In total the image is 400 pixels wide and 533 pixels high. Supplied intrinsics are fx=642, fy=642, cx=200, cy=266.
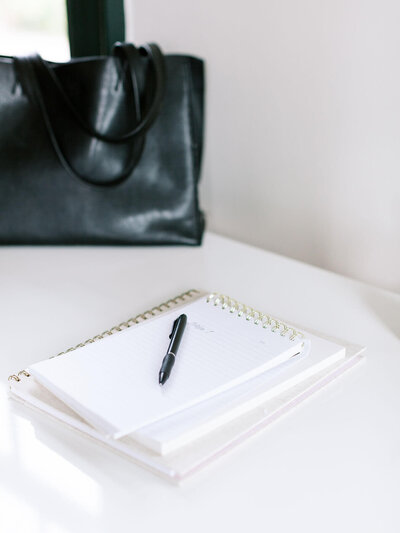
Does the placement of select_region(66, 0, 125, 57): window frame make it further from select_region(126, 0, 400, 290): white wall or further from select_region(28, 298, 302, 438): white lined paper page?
select_region(28, 298, 302, 438): white lined paper page

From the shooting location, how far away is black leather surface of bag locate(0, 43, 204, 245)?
92 cm

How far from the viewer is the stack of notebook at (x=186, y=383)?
0.50 m

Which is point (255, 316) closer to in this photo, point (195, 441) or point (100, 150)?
point (195, 441)

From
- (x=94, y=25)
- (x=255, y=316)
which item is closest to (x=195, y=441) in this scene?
(x=255, y=316)

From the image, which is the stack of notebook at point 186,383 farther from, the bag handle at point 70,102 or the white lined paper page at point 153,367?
the bag handle at point 70,102

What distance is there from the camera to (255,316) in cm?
69

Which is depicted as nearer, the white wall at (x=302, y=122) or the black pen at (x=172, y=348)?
the black pen at (x=172, y=348)

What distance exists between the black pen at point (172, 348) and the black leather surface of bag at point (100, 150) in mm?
337

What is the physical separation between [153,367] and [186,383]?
0.04 meters

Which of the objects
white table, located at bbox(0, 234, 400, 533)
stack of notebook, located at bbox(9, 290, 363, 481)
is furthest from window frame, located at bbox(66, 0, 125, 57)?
stack of notebook, located at bbox(9, 290, 363, 481)

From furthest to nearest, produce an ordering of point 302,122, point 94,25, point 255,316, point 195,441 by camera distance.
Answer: point 94,25 < point 302,122 < point 255,316 < point 195,441

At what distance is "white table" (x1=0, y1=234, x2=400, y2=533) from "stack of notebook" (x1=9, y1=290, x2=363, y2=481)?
2cm

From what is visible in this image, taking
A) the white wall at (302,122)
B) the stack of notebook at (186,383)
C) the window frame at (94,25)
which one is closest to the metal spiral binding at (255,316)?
the stack of notebook at (186,383)

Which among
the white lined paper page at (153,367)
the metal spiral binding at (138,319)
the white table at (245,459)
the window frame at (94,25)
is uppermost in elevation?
the window frame at (94,25)
